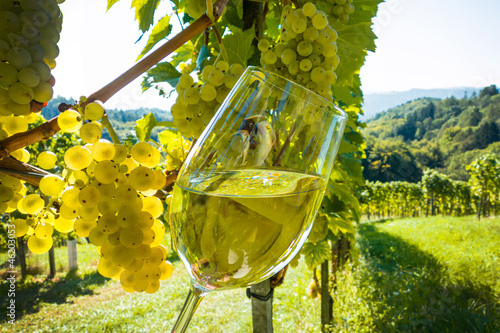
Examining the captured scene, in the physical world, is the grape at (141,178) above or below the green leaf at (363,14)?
below

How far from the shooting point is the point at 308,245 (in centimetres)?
228

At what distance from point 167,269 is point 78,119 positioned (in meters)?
0.32

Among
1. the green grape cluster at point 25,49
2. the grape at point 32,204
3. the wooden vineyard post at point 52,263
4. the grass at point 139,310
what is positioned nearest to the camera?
the green grape cluster at point 25,49

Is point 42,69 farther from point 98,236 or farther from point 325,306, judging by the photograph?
point 325,306

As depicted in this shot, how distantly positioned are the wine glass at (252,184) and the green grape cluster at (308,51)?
0.69 ft

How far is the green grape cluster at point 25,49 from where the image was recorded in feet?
1.35

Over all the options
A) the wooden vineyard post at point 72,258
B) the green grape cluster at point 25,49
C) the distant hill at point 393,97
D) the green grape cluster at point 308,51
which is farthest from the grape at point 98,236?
the distant hill at point 393,97

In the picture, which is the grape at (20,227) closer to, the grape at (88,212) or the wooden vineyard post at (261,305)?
the grape at (88,212)

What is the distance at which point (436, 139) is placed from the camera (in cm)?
7244

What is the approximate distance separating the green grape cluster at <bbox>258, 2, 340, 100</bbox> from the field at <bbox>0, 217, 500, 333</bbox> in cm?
487

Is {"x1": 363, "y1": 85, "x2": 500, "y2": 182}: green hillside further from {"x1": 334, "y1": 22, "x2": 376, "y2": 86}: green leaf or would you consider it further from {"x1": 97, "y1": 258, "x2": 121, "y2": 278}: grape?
{"x1": 97, "y1": 258, "x2": 121, "y2": 278}: grape

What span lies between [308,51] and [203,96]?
275mm

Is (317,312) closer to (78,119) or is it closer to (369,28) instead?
(369,28)

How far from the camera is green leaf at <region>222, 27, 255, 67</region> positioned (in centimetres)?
91
